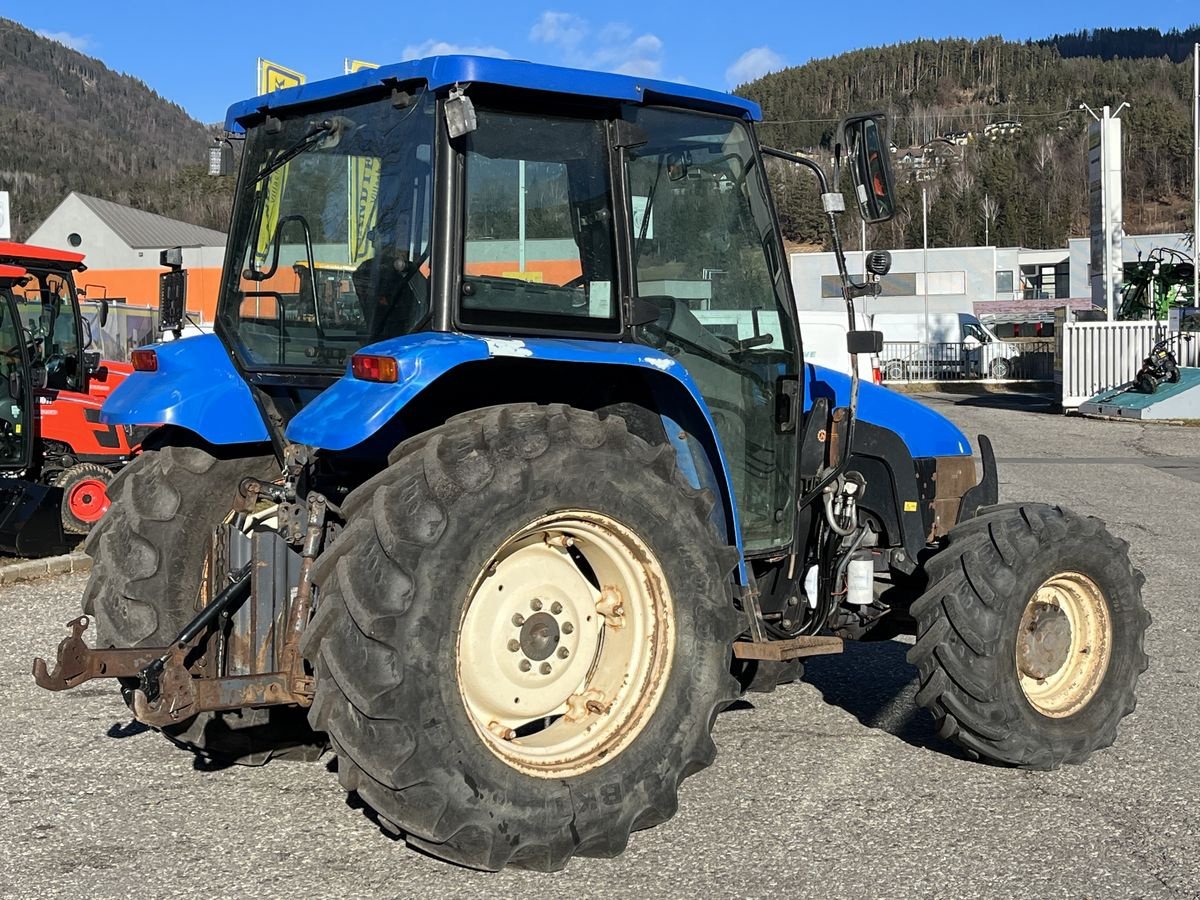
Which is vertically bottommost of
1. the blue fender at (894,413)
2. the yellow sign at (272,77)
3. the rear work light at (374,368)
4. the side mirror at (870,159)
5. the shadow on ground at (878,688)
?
the shadow on ground at (878,688)

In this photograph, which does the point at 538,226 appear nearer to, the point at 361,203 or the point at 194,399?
the point at 361,203

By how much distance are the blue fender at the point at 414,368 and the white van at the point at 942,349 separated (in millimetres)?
38730

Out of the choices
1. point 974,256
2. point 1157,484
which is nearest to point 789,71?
point 974,256

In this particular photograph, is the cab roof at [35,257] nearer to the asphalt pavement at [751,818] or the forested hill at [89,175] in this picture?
the asphalt pavement at [751,818]

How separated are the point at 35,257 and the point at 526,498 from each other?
31.3ft

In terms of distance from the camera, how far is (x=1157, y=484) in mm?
15930

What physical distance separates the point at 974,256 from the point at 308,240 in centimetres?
6998

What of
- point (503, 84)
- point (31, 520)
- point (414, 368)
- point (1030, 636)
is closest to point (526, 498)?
point (414, 368)

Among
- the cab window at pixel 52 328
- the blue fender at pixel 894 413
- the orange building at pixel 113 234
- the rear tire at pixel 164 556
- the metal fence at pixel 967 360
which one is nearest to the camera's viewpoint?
the rear tire at pixel 164 556

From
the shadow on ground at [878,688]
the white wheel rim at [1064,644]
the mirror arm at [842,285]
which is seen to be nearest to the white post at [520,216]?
the mirror arm at [842,285]

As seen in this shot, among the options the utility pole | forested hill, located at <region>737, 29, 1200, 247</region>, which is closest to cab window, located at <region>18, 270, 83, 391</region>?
the utility pole

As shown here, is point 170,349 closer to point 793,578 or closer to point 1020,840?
point 793,578

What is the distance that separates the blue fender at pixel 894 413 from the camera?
5.64 m

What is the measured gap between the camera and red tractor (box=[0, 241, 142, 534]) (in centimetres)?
1166
